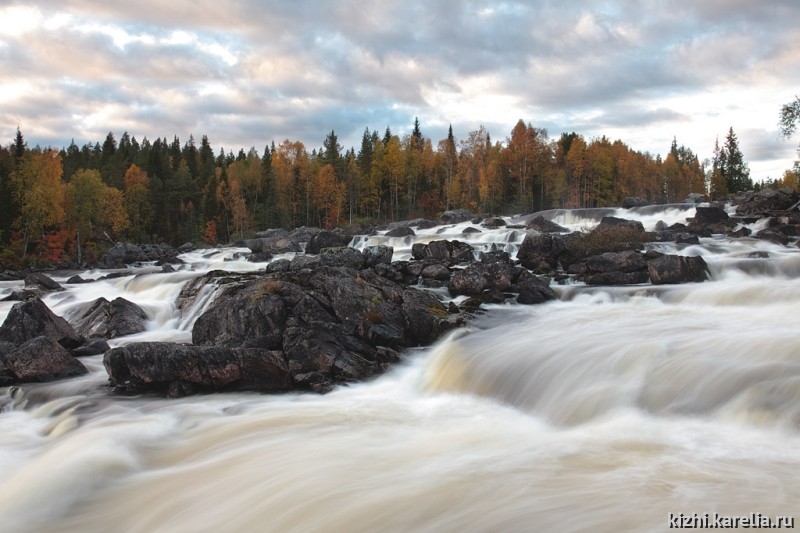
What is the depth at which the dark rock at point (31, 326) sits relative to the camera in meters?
13.0

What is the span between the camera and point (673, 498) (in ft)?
17.7

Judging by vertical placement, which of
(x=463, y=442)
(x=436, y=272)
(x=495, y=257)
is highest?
(x=495, y=257)

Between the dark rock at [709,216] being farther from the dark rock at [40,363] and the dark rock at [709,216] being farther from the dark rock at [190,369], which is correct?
the dark rock at [40,363]

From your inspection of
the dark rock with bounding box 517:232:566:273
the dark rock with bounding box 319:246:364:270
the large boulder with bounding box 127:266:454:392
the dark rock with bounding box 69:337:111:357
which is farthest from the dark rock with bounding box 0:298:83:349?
the dark rock with bounding box 517:232:566:273

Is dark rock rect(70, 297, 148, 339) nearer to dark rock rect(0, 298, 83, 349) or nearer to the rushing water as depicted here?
dark rock rect(0, 298, 83, 349)

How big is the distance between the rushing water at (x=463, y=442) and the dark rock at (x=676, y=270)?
4.64 metres

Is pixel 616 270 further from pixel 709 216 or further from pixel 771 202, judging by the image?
pixel 771 202

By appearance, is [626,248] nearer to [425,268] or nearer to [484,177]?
[425,268]

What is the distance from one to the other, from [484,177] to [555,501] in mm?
71382

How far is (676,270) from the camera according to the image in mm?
17875

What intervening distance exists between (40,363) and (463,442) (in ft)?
29.5

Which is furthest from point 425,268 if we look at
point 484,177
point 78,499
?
point 484,177

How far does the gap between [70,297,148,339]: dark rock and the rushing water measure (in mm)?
2991

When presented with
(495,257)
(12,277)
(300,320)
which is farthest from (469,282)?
(12,277)
